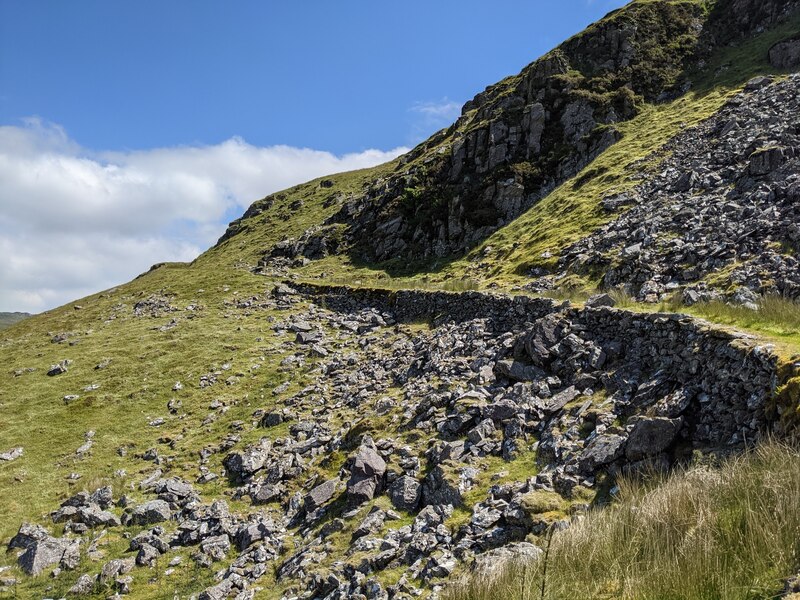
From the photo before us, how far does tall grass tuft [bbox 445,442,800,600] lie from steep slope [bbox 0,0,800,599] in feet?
1.33

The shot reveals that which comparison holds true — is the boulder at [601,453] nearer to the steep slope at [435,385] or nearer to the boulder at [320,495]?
the steep slope at [435,385]

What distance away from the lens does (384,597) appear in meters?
9.00

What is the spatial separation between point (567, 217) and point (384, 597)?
37542 millimetres

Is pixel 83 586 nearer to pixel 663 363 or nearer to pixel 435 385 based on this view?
pixel 435 385

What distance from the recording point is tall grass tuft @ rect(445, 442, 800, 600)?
15.4ft

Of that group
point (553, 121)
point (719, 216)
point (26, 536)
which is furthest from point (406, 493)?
point (553, 121)

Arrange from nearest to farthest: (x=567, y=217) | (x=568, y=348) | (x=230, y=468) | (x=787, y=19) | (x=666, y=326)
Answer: (x=666, y=326) < (x=568, y=348) < (x=230, y=468) < (x=567, y=217) < (x=787, y=19)

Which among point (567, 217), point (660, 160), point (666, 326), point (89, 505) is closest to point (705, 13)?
point (660, 160)

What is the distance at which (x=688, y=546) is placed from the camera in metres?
5.20

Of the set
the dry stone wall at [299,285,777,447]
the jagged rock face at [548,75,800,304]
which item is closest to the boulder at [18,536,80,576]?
the dry stone wall at [299,285,777,447]

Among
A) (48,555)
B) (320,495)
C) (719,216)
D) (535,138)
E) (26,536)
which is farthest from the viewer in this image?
(535,138)

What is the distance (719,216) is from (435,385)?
17.3 metres

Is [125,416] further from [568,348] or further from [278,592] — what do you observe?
[568,348]

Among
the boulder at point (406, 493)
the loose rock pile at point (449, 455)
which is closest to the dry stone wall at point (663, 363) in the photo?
the loose rock pile at point (449, 455)
